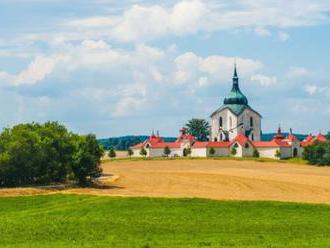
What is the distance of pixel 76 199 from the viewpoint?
63.4 m

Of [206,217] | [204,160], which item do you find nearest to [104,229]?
[206,217]

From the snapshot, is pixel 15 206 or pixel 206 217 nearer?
pixel 206 217

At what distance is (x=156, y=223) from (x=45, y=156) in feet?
122

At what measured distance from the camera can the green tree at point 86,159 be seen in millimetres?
83875

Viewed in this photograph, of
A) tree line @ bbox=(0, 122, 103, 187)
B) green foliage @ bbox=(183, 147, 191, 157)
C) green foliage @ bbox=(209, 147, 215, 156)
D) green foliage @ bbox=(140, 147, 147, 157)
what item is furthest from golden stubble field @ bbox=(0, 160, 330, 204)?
green foliage @ bbox=(140, 147, 147, 157)

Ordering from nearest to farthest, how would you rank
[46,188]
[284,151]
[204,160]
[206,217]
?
1. [206,217]
2. [46,188]
3. [204,160]
4. [284,151]

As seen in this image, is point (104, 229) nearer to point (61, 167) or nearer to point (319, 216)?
point (319, 216)

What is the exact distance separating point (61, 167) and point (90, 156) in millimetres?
3277

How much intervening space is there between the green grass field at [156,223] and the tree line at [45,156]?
14020 millimetres

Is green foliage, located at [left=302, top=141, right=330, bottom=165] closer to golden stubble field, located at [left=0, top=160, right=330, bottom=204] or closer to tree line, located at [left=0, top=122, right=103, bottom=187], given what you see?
golden stubble field, located at [left=0, top=160, right=330, bottom=204]

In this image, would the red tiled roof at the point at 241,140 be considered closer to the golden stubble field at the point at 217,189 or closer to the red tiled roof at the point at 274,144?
the red tiled roof at the point at 274,144

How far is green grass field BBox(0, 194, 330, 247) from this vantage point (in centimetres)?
3903

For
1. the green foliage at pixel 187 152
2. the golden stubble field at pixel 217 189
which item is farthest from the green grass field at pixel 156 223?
the green foliage at pixel 187 152

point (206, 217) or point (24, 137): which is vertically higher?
point (24, 137)
